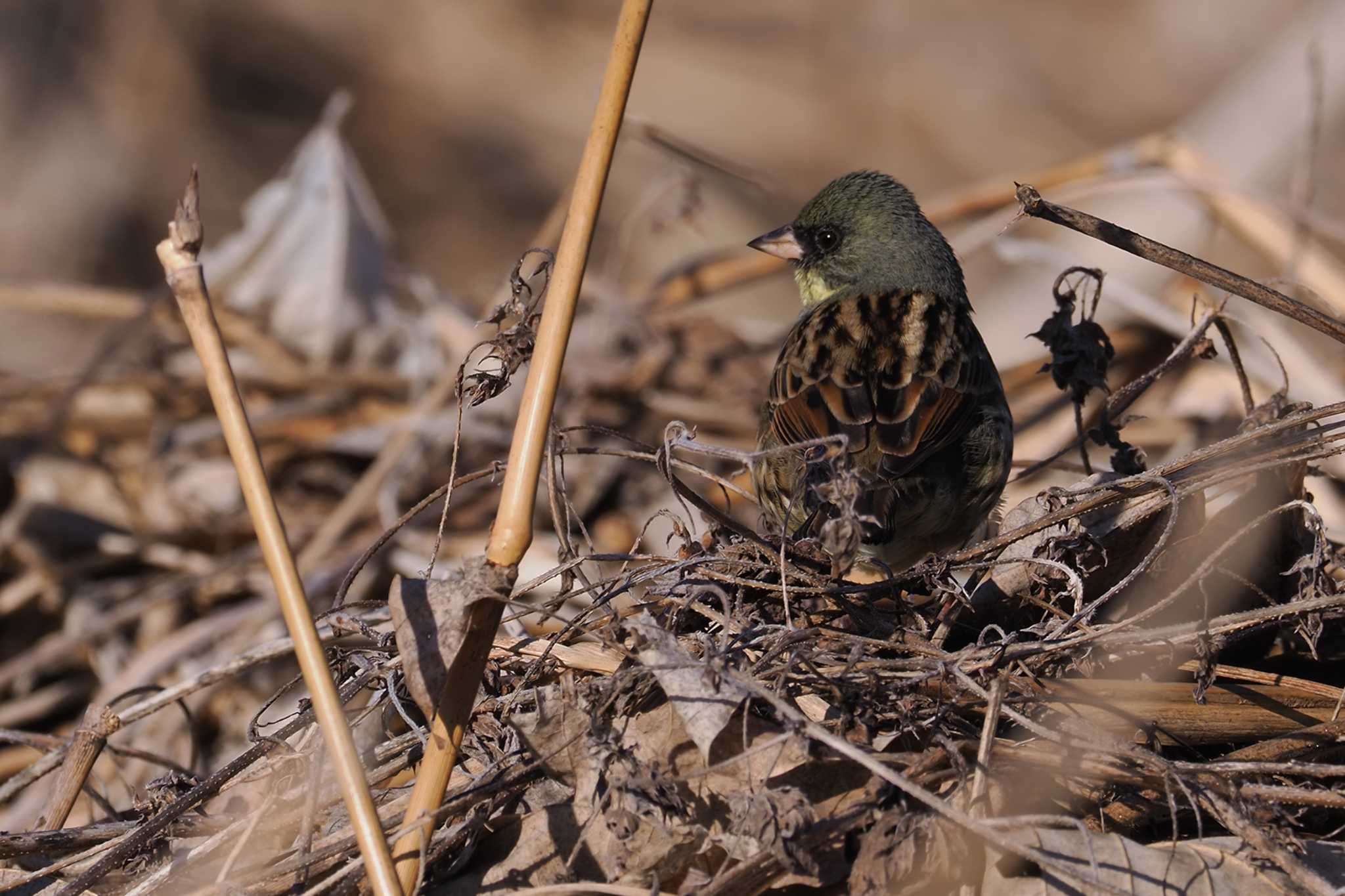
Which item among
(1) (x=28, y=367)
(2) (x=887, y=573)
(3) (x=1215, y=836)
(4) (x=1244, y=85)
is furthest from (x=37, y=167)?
(3) (x=1215, y=836)

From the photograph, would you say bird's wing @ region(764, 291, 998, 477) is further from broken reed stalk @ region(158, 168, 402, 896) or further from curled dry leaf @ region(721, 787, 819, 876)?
broken reed stalk @ region(158, 168, 402, 896)

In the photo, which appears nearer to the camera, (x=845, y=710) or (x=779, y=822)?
(x=779, y=822)

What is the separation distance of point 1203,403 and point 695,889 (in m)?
2.82

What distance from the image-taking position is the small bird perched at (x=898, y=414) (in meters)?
2.71

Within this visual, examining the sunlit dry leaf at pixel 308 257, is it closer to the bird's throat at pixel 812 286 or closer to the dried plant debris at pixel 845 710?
the bird's throat at pixel 812 286

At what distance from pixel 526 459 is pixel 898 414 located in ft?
4.03

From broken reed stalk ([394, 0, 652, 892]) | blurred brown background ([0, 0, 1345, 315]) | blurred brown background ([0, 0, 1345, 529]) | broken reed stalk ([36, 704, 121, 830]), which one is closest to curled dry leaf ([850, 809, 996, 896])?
broken reed stalk ([394, 0, 652, 892])

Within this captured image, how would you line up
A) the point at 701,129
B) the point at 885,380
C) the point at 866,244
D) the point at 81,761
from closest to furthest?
the point at 81,761 < the point at 885,380 < the point at 866,244 < the point at 701,129

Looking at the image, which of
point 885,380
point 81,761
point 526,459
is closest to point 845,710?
point 526,459

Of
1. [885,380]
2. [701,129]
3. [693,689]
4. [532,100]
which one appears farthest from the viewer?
[701,129]

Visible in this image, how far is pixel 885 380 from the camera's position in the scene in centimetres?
288

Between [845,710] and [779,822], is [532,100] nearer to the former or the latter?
[845,710]

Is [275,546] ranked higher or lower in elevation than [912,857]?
higher

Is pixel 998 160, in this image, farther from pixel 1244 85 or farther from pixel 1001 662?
pixel 1001 662
